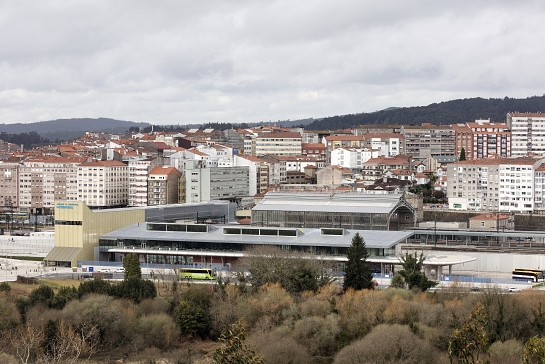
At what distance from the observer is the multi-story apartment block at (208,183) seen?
68.7 meters

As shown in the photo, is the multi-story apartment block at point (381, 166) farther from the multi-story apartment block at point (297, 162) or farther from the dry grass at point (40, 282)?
Answer: the dry grass at point (40, 282)

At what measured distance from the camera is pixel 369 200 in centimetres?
5272

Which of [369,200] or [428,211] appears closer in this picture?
[369,200]

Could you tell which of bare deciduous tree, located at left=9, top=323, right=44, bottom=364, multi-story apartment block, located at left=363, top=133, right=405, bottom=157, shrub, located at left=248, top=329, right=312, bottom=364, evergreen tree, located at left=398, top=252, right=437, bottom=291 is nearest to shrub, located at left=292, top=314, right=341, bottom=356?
shrub, located at left=248, top=329, right=312, bottom=364

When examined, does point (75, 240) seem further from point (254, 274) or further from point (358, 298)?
point (358, 298)

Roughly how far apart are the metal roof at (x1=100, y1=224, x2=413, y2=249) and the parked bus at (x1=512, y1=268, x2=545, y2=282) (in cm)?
519

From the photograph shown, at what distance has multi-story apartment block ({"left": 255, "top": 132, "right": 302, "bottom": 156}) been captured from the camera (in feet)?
315

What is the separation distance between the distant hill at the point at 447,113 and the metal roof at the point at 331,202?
90.7m

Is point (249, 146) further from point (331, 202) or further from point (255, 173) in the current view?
point (331, 202)

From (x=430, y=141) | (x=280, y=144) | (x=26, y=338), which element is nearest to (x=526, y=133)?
(x=430, y=141)

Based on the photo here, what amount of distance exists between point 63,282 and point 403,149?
5969cm

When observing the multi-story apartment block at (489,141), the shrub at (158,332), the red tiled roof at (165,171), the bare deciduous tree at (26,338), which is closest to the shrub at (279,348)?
the shrub at (158,332)

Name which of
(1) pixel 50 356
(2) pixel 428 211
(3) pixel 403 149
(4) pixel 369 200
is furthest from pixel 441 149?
(1) pixel 50 356

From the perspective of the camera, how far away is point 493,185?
223ft
